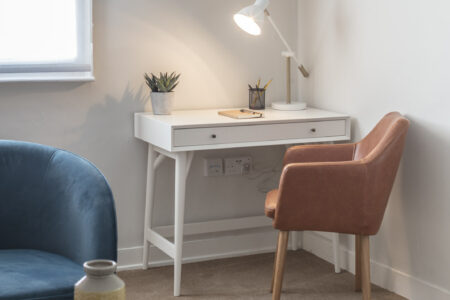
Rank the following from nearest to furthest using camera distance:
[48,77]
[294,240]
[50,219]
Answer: [50,219]
[48,77]
[294,240]

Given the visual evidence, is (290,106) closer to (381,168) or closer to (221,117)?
(221,117)

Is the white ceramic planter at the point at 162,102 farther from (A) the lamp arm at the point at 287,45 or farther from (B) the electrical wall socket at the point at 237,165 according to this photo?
(A) the lamp arm at the point at 287,45

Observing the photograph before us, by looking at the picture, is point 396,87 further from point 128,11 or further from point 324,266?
point 128,11

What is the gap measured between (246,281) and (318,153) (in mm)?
674

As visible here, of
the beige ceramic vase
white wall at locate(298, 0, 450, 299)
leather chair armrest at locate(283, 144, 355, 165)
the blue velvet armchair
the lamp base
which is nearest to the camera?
the beige ceramic vase

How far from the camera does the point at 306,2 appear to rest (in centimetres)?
320

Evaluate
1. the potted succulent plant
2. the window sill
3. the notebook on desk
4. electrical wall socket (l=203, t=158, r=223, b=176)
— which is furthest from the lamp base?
the window sill

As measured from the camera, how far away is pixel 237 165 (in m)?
3.16

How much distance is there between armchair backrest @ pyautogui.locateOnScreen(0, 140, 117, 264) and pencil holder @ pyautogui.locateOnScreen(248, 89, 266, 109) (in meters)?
1.19

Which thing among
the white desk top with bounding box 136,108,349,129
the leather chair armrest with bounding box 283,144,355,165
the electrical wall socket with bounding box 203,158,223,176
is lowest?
the electrical wall socket with bounding box 203,158,223,176

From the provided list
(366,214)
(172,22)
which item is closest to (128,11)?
(172,22)

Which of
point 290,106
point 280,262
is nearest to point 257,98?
point 290,106

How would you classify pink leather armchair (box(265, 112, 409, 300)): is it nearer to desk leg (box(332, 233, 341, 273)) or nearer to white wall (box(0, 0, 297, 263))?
desk leg (box(332, 233, 341, 273))

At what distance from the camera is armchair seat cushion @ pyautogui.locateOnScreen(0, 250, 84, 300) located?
170 cm
